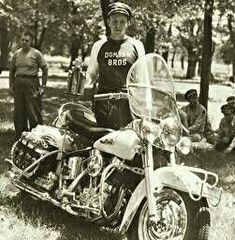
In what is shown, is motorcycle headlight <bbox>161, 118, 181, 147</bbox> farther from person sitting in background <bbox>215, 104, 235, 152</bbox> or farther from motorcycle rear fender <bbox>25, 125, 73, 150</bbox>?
person sitting in background <bbox>215, 104, 235, 152</bbox>

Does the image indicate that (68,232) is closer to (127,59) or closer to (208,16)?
(127,59)

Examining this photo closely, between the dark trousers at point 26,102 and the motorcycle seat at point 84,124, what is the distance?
12.2 feet

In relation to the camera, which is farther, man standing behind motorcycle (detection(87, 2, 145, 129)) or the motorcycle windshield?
man standing behind motorcycle (detection(87, 2, 145, 129))

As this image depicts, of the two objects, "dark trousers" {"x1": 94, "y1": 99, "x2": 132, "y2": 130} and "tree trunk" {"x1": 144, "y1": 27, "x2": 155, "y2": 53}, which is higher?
"tree trunk" {"x1": 144, "y1": 27, "x2": 155, "y2": 53}

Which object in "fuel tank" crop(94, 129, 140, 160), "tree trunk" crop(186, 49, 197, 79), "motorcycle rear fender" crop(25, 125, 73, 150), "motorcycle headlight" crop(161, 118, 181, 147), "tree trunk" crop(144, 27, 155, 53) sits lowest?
"tree trunk" crop(186, 49, 197, 79)

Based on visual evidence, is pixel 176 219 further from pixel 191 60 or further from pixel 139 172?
pixel 191 60

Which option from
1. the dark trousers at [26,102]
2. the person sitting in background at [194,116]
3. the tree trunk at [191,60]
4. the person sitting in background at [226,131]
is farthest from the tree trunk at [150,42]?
the tree trunk at [191,60]

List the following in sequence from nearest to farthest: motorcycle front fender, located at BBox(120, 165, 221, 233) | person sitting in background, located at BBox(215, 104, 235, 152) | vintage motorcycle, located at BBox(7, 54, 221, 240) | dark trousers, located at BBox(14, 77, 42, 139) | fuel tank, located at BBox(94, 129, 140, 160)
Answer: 1. motorcycle front fender, located at BBox(120, 165, 221, 233)
2. vintage motorcycle, located at BBox(7, 54, 221, 240)
3. fuel tank, located at BBox(94, 129, 140, 160)
4. dark trousers, located at BBox(14, 77, 42, 139)
5. person sitting in background, located at BBox(215, 104, 235, 152)

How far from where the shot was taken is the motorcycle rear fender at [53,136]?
612 cm

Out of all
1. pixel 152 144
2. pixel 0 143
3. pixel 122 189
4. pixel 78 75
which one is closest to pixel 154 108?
pixel 152 144

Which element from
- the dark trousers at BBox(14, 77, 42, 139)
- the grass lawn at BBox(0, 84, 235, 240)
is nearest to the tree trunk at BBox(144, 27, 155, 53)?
the dark trousers at BBox(14, 77, 42, 139)

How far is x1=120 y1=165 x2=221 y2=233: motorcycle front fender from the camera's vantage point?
15.1 ft

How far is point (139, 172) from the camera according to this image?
508 centimetres

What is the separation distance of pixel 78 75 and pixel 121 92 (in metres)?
0.54
